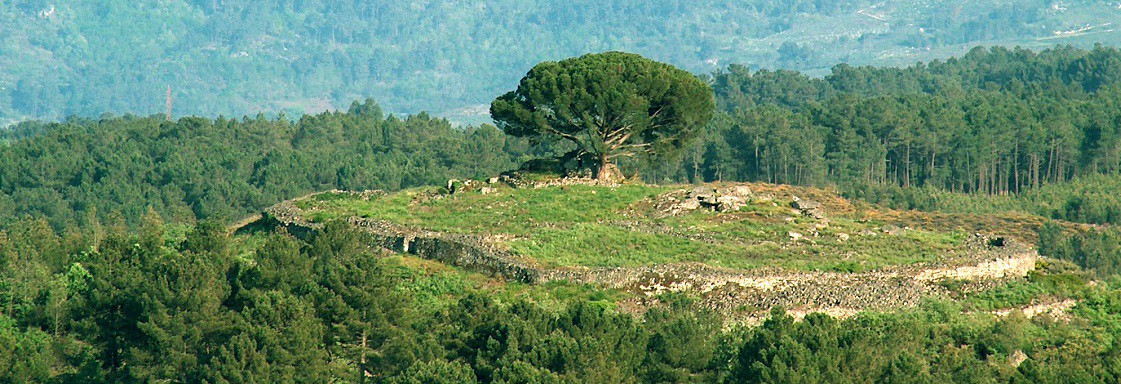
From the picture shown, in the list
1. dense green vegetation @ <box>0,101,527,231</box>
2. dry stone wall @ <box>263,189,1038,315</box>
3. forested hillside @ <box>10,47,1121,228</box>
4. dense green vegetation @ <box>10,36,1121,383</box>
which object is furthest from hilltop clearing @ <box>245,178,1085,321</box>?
dense green vegetation @ <box>0,101,527,231</box>

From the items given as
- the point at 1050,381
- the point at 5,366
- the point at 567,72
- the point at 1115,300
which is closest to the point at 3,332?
the point at 5,366

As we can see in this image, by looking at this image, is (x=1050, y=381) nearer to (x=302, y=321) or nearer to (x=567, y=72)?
(x=302, y=321)

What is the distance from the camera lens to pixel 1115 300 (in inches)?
2594

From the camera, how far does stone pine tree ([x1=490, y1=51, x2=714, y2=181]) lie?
8212 centimetres

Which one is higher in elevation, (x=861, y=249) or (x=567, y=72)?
(x=567, y=72)

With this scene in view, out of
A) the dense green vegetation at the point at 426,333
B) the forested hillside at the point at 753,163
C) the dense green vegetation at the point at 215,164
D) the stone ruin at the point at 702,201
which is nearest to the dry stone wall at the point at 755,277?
the dense green vegetation at the point at 426,333

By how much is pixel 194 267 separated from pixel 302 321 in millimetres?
6118

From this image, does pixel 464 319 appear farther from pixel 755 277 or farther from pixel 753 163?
pixel 753 163

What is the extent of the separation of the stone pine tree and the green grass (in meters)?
4.33

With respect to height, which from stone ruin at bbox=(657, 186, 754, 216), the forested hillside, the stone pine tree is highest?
the stone pine tree

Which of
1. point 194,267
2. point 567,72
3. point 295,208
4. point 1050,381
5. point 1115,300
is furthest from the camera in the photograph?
point 567,72

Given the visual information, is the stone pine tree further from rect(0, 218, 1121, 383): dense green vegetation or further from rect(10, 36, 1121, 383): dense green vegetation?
rect(0, 218, 1121, 383): dense green vegetation

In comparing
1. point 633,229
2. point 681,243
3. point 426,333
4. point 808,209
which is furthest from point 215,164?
point 426,333

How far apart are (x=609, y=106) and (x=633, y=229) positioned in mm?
11993
